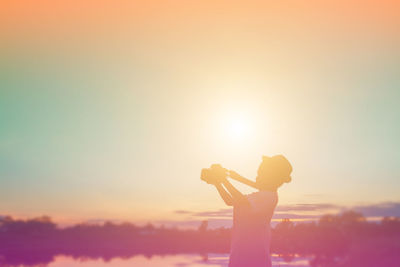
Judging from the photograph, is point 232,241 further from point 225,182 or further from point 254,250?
point 225,182

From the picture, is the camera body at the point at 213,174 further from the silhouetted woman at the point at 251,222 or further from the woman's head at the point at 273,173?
the woman's head at the point at 273,173

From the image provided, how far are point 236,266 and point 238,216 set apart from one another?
0.70 meters

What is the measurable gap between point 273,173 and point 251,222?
2.55ft

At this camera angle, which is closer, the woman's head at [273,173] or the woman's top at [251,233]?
the woman's top at [251,233]

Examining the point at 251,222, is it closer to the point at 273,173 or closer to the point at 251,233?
the point at 251,233

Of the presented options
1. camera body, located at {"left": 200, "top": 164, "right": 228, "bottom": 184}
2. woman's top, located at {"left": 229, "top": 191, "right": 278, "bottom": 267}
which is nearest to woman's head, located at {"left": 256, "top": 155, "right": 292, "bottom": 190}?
woman's top, located at {"left": 229, "top": 191, "right": 278, "bottom": 267}

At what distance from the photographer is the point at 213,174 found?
7012 mm

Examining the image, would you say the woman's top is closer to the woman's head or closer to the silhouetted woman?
the silhouetted woman

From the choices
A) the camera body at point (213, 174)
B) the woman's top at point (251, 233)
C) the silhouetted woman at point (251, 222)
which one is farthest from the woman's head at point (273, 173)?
the camera body at point (213, 174)

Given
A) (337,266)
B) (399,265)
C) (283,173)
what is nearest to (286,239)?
(283,173)

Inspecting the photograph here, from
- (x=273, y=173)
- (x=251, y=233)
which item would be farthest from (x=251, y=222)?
(x=273, y=173)

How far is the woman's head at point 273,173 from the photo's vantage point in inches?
282

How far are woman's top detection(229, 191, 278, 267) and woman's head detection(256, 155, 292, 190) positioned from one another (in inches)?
6.5

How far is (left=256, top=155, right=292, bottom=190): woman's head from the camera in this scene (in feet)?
23.5
